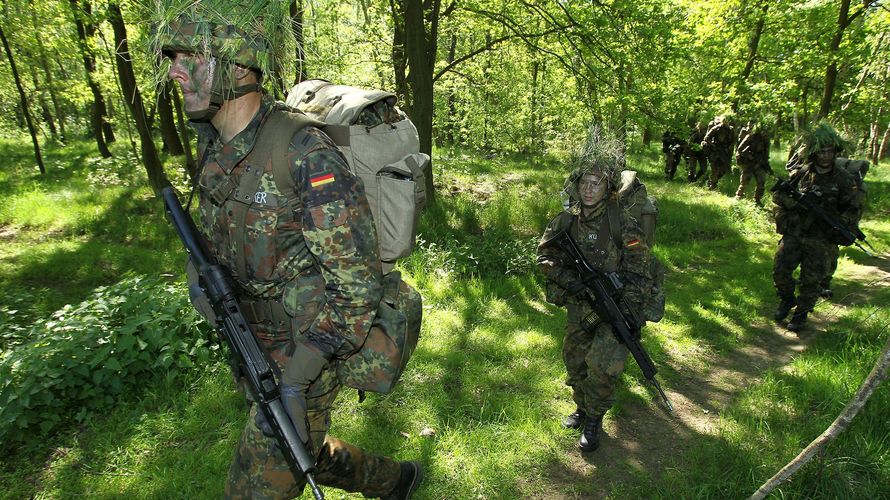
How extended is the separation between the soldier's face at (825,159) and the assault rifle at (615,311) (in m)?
3.78

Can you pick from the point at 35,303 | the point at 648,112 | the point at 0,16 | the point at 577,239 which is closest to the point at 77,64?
the point at 0,16

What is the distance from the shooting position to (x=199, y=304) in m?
2.15

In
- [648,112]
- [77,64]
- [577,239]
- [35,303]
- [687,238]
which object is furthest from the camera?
[77,64]

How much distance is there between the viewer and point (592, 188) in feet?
11.6

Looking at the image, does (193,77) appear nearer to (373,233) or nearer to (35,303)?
(373,233)

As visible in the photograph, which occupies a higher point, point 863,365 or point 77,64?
point 77,64

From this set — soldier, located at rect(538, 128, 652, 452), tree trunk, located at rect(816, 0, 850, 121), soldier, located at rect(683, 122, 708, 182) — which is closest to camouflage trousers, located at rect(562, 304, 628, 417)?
soldier, located at rect(538, 128, 652, 452)

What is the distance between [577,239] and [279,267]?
246 centimetres

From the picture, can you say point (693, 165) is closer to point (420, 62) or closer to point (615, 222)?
point (420, 62)

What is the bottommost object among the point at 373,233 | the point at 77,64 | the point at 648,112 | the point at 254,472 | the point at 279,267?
the point at 254,472

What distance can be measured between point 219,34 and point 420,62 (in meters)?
6.00

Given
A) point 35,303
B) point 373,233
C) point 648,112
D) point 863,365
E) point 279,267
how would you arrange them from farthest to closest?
point 648,112, point 35,303, point 863,365, point 279,267, point 373,233

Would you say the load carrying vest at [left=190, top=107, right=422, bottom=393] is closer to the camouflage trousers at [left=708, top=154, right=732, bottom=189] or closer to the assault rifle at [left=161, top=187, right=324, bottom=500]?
the assault rifle at [left=161, top=187, right=324, bottom=500]

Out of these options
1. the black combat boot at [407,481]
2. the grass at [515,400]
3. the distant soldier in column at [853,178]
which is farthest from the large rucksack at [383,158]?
the distant soldier in column at [853,178]
